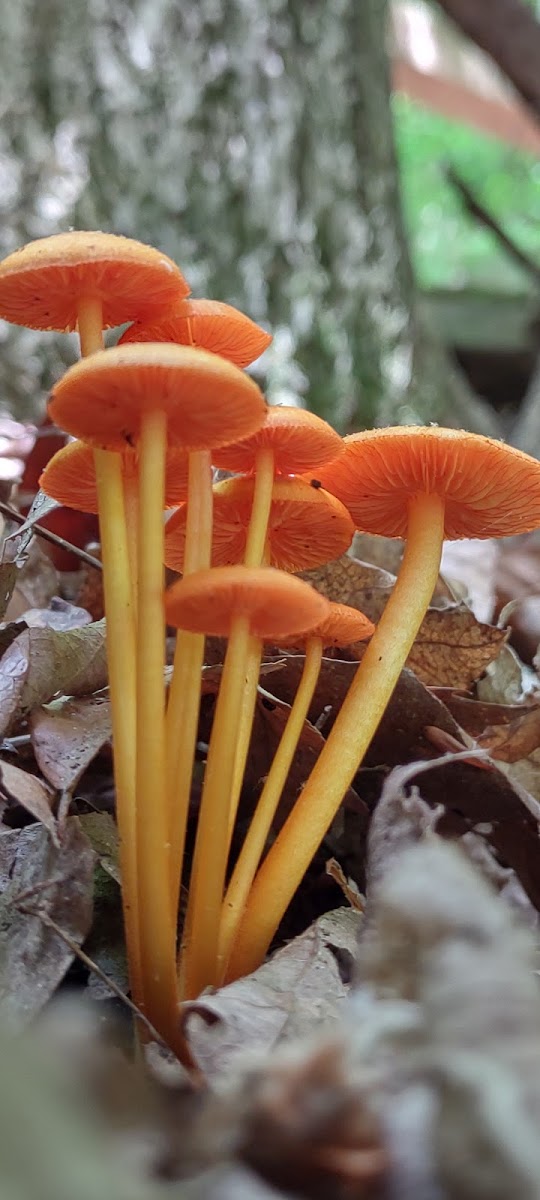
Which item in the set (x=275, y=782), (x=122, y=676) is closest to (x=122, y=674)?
(x=122, y=676)

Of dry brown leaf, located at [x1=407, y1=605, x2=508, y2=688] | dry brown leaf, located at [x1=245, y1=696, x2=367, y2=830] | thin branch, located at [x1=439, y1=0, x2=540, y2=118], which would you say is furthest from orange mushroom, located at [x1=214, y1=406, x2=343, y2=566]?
thin branch, located at [x1=439, y1=0, x2=540, y2=118]

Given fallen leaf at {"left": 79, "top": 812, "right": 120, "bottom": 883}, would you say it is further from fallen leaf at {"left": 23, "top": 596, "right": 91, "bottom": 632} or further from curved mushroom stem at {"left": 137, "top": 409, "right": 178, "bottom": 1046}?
fallen leaf at {"left": 23, "top": 596, "right": 91, "bottom": 632}

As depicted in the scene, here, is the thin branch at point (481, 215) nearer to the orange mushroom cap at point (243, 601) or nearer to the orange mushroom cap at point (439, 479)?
the orange mushroom cap at point (439, 479)

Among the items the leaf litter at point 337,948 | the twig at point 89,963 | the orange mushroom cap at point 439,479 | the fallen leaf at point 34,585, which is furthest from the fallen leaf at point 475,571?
the twig at point 89,963

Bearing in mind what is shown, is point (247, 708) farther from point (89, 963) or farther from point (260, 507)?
point (89, 963)

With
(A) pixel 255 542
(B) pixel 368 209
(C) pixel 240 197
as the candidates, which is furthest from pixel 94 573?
(B) pixel 368 209
